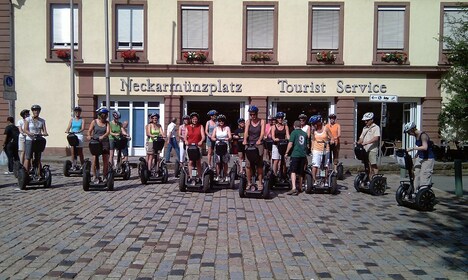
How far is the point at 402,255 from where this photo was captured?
20.5ft

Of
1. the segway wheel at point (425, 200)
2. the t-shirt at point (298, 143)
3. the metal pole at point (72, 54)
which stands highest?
the metal pole at point (72, 54)

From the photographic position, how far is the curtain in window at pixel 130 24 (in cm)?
2125

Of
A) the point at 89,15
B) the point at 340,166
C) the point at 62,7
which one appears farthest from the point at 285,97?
the point at 62,7

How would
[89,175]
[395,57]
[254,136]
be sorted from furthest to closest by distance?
[395,57], [89,175], [254,136]

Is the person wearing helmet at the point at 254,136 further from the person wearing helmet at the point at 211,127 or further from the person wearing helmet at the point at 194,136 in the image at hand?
the person wearing helmet at the point at 211,127

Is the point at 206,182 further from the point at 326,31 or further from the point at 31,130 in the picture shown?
the point at 326,31

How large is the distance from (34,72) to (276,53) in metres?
10.7

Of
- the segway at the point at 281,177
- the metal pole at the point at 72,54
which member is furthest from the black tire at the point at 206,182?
the metal pole at the point at 72,54

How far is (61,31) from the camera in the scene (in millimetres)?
21297

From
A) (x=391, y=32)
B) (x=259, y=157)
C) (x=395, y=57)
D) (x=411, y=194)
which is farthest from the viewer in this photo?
(x=391, y=32)

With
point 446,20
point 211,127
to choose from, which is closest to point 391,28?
point 446,20

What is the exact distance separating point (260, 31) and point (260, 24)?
31cm

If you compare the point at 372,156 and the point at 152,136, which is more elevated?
the point at 152,136

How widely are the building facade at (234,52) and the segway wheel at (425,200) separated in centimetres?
1205
